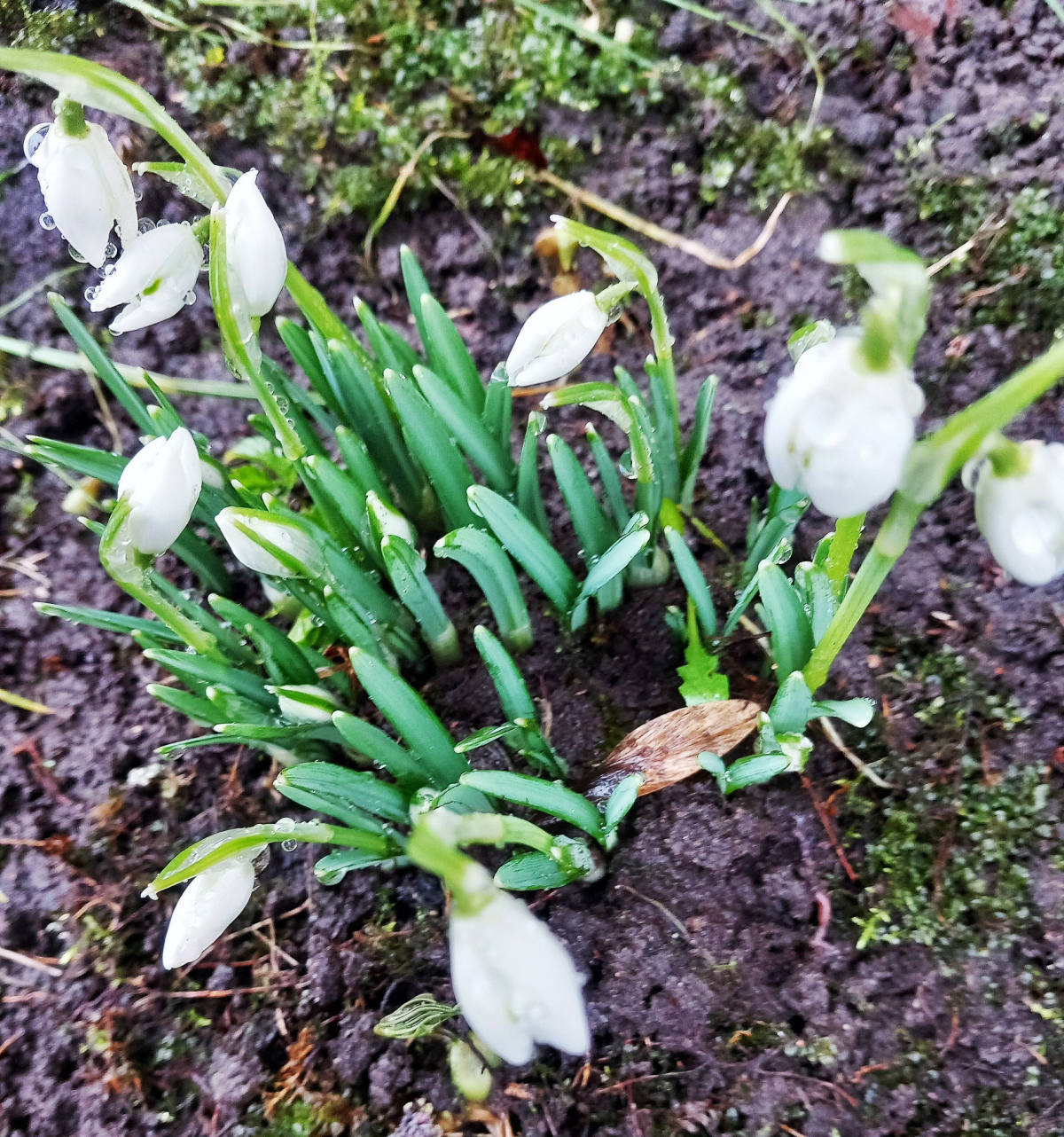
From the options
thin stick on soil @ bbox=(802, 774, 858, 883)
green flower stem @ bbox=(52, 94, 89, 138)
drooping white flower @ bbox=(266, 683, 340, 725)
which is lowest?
thin stick on soil @ bbox=(802, 774, 858, 883)

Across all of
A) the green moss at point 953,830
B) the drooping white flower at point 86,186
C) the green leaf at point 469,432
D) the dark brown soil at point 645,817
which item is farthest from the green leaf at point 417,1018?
the drooping white flower at point 86,186

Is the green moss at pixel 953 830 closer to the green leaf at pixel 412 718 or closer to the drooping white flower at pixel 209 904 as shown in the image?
the green leaf at pixel 412 718

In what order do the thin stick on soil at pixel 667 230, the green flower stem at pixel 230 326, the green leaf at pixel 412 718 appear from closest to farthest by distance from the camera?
1. the green flower stem at pixel 230 326
2. the green leaf at pixel 412 718
3. the thin stick on soil at pixel 667 230

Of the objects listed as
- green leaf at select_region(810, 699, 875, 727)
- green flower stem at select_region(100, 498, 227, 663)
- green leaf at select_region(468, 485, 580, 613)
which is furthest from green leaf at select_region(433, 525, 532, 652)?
green leaf at select_region(810, 699, 875, 727)

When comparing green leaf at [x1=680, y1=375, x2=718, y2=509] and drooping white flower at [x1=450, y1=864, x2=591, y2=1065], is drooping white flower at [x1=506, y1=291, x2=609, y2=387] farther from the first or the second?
drooping white flower at [x1=450, y1=864, x2=591, y2=1065]

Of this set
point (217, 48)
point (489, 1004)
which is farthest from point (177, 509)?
point (217, 48)

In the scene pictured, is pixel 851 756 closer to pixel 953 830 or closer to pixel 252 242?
pixel 953 830

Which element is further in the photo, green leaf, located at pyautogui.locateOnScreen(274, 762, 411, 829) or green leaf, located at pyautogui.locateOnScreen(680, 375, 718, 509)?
green leaf, located at pyautogui.locateOnScreen(680, 375, 718, 509)
